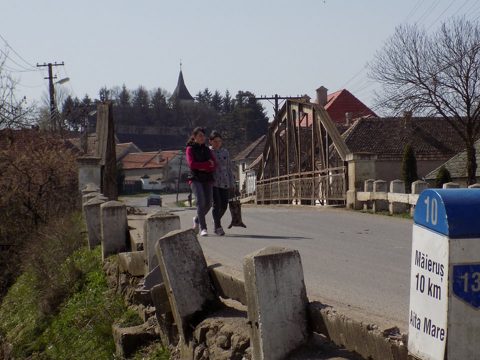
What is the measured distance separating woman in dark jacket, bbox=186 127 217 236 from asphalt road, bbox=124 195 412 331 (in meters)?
0.64

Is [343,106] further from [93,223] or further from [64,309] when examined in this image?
[64,309]

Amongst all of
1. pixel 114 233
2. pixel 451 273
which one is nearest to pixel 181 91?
pixel 114 233

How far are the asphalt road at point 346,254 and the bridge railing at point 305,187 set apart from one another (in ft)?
23.3

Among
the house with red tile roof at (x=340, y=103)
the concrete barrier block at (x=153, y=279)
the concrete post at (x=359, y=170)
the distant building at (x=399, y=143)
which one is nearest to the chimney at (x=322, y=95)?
the house with red tile roof at (x=340, y=103)

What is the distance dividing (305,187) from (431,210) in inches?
1103

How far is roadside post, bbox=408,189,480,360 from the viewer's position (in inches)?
129

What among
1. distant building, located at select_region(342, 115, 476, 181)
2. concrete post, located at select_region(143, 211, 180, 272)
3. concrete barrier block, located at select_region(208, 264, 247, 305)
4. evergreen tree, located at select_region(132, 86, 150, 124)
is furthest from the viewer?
evergreen tree, located at select_region(132, 86, 150, 124)

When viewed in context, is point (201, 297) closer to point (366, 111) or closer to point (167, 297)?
point (167, 297)

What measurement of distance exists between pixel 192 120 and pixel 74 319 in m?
96.2

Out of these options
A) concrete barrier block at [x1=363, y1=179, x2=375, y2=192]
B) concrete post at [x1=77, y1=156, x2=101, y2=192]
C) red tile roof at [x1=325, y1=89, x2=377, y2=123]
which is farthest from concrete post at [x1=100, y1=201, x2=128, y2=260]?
red tile roof at [x1=325, y1=89, x2=377, y2=123]

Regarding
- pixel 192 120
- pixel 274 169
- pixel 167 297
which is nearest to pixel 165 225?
pixel 167 297

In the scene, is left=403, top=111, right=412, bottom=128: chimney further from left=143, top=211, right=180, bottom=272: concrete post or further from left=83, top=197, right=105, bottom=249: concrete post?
left=143, top=211, right=180, bottom=272: concrete post

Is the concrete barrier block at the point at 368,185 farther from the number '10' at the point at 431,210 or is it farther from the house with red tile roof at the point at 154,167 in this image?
the house with red tile roof at the point at 154,167

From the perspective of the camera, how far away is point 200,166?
41.8 feet
